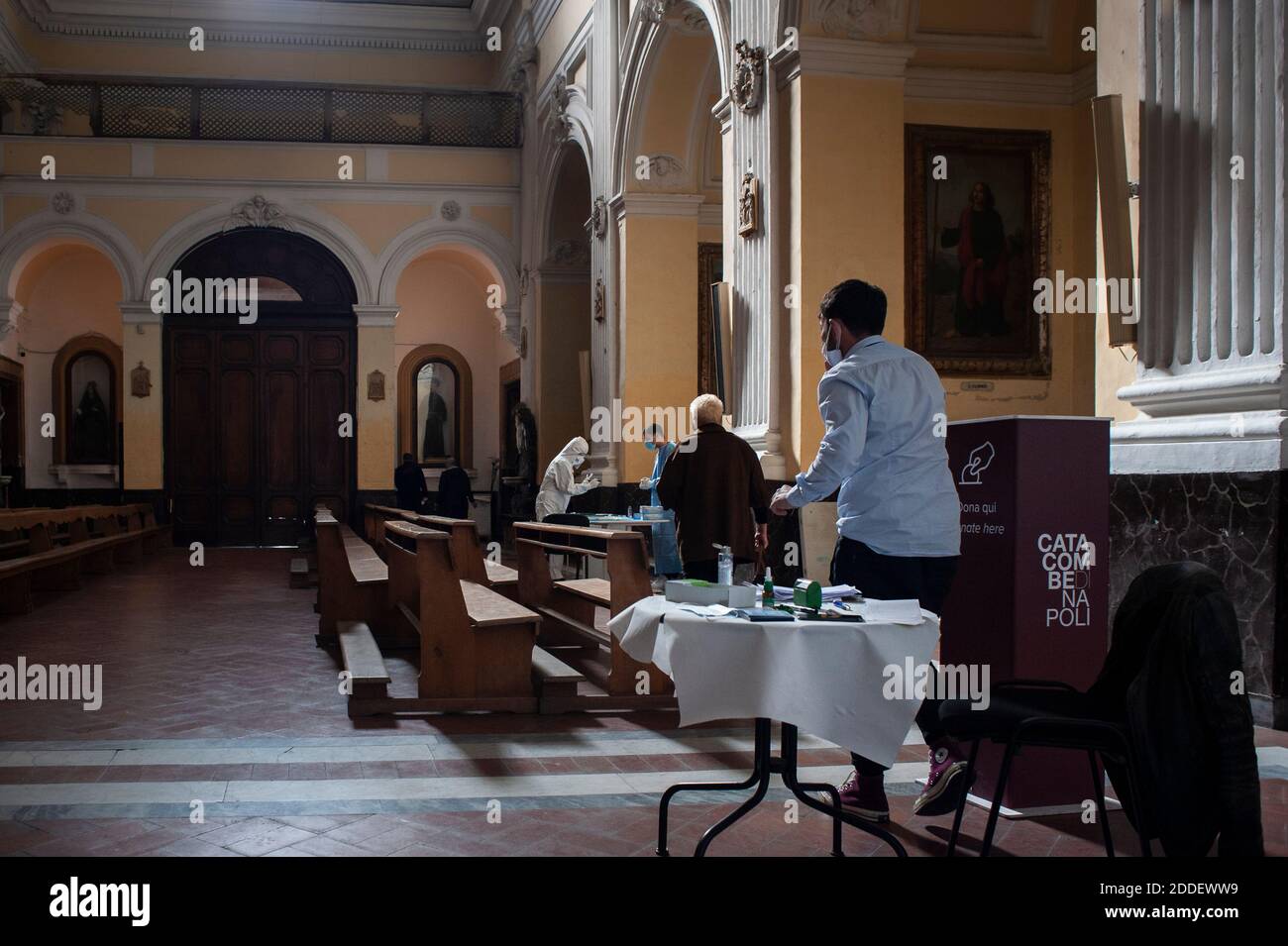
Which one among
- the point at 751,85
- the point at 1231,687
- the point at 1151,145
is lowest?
the point at 1231,687

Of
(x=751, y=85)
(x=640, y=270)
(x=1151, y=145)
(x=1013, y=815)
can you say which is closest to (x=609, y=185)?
(x=640, y=270)

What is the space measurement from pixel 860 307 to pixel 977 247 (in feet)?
19.4

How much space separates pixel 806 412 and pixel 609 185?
5735mm

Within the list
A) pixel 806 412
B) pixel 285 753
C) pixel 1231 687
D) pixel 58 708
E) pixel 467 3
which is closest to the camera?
pixel 1231 687

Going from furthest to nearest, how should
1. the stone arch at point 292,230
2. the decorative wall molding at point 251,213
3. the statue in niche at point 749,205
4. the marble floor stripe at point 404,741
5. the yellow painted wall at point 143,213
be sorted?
the decorative wall molding at point 251,213 < the stone arch at point 292,230 < the yellow painted wall at point 143,213 < the statue in niche at point 749,205 < the marble floor stripe at point 404,741

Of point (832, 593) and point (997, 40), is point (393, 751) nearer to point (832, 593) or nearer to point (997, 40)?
point (832, 593)

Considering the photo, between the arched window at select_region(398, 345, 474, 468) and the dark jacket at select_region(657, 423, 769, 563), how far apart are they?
14.9 m

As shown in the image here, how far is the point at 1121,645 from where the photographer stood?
130 inches

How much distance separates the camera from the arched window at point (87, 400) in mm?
19734

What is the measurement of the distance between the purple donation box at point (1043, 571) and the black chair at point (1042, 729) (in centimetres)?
44

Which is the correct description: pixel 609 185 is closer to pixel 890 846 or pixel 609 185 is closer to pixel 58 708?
pixel 58 708

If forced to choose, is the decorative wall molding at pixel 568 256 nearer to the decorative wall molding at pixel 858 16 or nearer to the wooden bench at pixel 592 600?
the wooden bench at pixel 592 600

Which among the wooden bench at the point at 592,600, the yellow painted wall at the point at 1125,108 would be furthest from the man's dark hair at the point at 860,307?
the wooden bench at the point at 592,600

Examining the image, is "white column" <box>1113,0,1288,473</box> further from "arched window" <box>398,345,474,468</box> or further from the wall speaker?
"arched window" <box>398,345,474,468</box>
